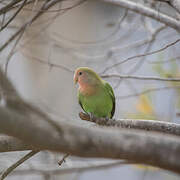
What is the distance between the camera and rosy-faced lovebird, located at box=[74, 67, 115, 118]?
2846mm

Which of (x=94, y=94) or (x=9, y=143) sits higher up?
(x=94, y=94)

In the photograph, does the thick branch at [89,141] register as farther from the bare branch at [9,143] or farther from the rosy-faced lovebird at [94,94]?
the rosy-faced lovebird at [94,94]

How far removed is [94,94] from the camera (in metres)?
2.86

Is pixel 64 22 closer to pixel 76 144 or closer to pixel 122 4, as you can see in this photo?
pixel 122 4

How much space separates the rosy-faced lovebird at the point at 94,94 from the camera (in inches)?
112

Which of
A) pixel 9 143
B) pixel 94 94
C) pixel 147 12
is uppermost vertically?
pixel 147 12

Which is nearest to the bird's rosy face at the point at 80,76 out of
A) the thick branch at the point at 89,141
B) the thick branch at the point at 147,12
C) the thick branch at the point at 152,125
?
the thick branch at the point at 147,12

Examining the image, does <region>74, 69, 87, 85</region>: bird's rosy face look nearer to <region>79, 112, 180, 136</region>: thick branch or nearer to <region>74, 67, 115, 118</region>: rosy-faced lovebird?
<region>74, 67, 115, 118</region>: rosy-faced lovebird

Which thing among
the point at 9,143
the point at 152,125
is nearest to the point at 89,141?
the point at 9,143

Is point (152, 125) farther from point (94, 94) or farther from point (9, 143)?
point (94, 94)

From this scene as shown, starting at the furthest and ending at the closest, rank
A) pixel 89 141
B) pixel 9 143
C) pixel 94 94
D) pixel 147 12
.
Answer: pixel 94 94
pixel 147 12
pixel 9 143
pixel 89 141

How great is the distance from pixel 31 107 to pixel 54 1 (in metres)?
1.29

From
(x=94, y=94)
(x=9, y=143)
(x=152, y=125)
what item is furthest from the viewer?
(x=94, y=94)

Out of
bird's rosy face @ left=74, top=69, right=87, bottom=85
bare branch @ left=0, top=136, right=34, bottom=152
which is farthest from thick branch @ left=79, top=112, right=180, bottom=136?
bird's rosy face @ left=74, top=69, right=87, bottom=85
